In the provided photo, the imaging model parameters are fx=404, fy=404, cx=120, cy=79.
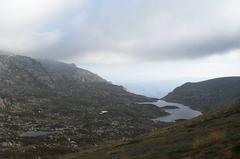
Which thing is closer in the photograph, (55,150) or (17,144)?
(55,150)

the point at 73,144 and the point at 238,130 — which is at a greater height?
the point at 238,130

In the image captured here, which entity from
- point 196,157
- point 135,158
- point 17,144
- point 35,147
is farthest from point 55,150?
point 196,157

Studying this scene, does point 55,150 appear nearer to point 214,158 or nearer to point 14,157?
point 14,157

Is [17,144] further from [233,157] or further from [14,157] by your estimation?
[233,157]

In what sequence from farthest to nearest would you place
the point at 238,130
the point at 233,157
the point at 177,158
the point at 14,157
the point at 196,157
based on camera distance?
the point at 14,157 < the point at 238,130 < the point at 177,158 < the point at 196,157 < the point at 233,157

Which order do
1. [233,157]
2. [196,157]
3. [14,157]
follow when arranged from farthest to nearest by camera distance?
[14,157]
[196,157]
[233,157]

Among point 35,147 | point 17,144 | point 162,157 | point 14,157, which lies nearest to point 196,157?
point 162,157

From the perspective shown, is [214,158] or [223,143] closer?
[214,158]

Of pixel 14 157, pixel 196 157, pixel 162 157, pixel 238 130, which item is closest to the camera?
pixel 196 157

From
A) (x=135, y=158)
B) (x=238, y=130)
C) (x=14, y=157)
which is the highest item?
(x=238, y=130)
